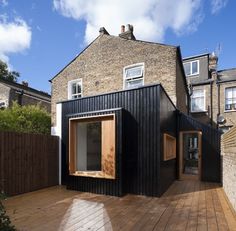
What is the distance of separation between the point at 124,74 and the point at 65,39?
352 cm

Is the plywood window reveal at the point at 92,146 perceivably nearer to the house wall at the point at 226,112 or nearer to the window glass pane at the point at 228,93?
the house wall at the point at 226,112

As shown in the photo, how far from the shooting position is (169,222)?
473 centimetres

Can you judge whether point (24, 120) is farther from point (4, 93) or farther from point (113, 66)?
point (4, 93)

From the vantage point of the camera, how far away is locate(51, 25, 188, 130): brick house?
10844 mm

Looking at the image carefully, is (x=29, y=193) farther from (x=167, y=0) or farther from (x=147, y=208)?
(x=167, y=0)

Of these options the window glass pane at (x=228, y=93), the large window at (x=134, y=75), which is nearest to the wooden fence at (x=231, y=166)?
the large window at (x=134, y=75)

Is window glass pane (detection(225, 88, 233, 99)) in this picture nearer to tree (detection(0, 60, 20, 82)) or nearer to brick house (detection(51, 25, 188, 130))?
brick house (detection(51, 25, 188, 130))

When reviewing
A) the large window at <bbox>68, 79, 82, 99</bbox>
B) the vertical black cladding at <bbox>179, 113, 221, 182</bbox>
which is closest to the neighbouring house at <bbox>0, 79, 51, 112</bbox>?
the large window at <bbox>68, 79, 82, 99</bbox>

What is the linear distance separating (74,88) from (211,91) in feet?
35.2

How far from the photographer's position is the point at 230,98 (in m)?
16.9

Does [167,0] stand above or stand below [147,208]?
above

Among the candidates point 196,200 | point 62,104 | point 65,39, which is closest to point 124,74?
point 65,39

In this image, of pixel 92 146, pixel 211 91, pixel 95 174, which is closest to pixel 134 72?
pixel 92 146

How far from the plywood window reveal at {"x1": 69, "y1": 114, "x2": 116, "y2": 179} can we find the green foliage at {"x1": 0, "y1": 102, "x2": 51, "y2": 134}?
449cm
